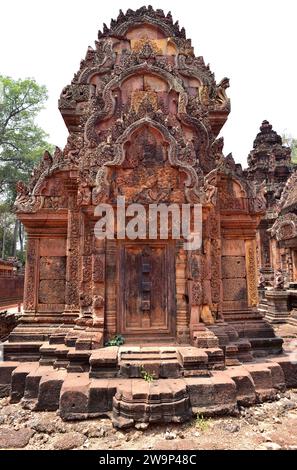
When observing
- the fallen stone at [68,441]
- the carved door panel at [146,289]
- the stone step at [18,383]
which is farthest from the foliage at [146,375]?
the stone step at [18,383]

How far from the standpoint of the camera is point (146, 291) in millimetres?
5516

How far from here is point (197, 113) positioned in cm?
Answer: 641

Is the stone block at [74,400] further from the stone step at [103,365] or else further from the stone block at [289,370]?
the stone block at [289,370]

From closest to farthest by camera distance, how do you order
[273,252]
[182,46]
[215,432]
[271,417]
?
[215,432] → [271,417] → [182,46] → [273,252]

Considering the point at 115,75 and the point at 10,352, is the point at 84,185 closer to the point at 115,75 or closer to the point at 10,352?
the point at 115,75

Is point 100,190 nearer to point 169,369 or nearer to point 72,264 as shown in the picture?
point 72,264

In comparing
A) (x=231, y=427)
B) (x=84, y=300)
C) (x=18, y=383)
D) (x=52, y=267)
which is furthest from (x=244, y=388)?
(x=52, y=267)

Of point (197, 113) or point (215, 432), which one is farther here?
point (197, 113)

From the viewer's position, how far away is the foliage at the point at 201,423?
3870 millimetres

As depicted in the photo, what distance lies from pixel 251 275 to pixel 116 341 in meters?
2.99

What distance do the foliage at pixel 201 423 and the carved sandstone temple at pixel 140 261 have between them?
0.14 m
